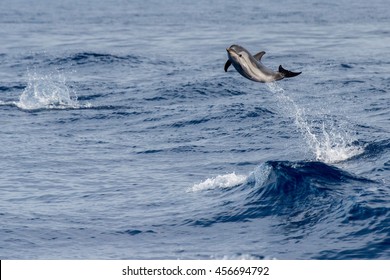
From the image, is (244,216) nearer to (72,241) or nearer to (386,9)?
(72,241)

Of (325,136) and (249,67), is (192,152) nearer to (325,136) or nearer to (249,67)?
(325,136)

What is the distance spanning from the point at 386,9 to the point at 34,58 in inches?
2381

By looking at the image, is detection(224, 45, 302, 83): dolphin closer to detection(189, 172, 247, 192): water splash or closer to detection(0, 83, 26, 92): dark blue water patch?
detection(189, 172, 247, 192): water splash

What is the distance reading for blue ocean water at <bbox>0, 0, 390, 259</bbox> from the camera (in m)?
24.6

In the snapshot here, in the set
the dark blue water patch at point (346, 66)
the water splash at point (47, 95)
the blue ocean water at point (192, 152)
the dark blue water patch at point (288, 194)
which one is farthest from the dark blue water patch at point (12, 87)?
the dark blue water patch at point (288, 194)

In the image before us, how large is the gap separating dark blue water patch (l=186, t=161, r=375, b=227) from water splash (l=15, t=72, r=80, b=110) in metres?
18.3

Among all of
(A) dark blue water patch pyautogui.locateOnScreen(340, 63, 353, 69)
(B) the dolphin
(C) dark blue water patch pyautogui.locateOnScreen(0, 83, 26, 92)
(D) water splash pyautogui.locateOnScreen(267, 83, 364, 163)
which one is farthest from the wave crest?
(B) the dolphin

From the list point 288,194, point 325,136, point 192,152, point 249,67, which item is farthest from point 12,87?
point 249,67

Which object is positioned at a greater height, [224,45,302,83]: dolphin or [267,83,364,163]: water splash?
[224,45,302,83]: dolphin

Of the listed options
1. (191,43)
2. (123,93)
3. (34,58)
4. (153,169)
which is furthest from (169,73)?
(153,169)

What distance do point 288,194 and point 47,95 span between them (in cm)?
2412

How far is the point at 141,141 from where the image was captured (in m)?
38.0

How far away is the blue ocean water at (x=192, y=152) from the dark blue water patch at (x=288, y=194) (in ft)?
0.22

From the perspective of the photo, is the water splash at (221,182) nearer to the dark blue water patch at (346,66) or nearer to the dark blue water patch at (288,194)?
the dark blue water patch at (288,194)
